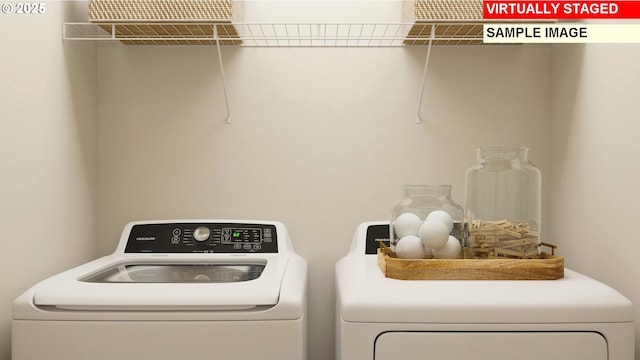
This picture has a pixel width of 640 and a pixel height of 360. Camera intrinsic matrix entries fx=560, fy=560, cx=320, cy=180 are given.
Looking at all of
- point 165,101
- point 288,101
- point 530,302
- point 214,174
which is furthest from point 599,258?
point 165,101

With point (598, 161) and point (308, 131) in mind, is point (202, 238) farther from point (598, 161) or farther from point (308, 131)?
point (598, 161)

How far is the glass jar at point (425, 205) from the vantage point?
1606 millimetres

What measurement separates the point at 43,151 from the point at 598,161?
1.72 meters

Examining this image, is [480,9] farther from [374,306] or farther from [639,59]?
[374,306]

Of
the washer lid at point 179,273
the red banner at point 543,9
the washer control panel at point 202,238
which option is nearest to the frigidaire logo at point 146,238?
the washer control panel at point 202,238

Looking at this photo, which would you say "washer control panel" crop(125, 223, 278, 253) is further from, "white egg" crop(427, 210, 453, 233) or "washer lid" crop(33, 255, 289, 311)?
"white egg" crop(427, 210, 453, 233)

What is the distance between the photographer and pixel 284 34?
7.02ft

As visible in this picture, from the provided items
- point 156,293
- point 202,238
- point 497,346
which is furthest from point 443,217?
point 202,238

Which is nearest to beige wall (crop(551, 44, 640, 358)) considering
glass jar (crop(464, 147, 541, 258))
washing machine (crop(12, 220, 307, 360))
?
glass jar (crop(464, 147, 541, 258))

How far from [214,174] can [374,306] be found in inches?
42.6

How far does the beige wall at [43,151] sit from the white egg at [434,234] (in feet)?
3.70

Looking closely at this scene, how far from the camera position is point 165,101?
2164 mm

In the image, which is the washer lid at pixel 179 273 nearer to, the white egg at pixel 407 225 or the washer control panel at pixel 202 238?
the washer control panel at pixel 202 238

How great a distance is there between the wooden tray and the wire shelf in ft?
2.83
